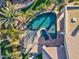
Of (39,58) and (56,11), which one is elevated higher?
(56,11)

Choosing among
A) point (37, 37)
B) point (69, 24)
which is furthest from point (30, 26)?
point (69, 24)

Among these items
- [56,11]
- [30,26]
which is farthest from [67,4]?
[30,26]

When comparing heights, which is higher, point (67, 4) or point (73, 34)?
point (67, 4)

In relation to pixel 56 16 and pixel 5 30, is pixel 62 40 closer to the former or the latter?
pixel 56 16

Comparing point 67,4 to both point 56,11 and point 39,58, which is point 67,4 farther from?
point 39,58

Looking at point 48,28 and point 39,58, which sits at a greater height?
point 48,28

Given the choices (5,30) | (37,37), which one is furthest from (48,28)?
(5,30)

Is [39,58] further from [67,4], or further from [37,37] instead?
[67,4]
